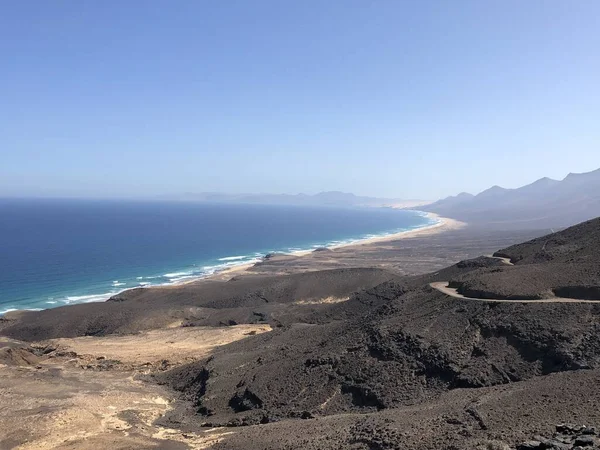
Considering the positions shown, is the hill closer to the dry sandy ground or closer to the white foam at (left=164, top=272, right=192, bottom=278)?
the dry sandy ground

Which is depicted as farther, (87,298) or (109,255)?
(109,255)

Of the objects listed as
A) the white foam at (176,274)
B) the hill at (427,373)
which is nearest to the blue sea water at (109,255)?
the white foam at (176,274)

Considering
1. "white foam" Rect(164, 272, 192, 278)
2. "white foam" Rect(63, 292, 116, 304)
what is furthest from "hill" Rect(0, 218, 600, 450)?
"white foam" Rect(164, 272, 192, 278)

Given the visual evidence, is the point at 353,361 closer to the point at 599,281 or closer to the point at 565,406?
the point at 565,406

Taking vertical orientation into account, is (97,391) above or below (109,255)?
below

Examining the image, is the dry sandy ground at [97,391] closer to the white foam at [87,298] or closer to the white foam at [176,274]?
Result: the white foam at [87,298]

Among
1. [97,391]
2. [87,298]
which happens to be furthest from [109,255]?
[97,391]

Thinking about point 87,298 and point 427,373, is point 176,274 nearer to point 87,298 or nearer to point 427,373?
point 87,298

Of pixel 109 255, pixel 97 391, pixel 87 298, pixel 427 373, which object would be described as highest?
pixel 427 373

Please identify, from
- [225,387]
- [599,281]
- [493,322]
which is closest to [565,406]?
[493,322]
